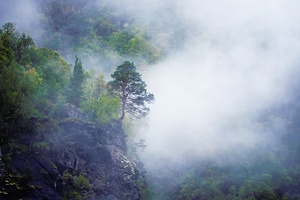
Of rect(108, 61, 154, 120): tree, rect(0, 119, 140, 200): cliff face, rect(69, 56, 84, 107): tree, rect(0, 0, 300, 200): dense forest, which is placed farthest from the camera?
rect(69, 56, 84, 107): tree

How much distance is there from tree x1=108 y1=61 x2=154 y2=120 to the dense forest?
191 mm

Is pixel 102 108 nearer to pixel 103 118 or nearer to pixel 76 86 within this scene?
pixel 103 118

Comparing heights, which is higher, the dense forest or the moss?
the dense forest

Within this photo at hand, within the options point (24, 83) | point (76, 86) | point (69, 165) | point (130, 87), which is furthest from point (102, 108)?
point (24, 83)

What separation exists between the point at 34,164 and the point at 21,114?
23.9ft

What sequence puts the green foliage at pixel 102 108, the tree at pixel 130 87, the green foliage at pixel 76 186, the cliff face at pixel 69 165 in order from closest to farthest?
the cliff face at pixel 69 165
the green foliage at pixel 76 186
the green foliage at pixel 102 108
the tree at pixel 130 87

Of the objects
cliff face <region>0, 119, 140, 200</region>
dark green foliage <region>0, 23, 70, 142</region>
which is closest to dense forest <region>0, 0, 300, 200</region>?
dark green foliage <region>0, 23, 70, 142</region>

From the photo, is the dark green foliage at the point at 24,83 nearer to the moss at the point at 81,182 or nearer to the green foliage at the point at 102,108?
the green foliage at the point at 102,108

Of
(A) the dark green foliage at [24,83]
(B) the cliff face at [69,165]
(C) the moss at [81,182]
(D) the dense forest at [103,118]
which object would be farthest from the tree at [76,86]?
(C) the moss at [81,182]

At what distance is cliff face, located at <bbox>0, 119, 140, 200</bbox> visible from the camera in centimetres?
4656

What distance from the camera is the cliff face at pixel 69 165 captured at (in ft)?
153

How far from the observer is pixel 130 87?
2869 inches

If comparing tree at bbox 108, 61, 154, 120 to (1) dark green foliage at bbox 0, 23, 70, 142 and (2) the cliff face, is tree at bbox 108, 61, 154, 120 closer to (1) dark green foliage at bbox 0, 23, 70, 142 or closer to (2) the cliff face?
(2) the cliff face

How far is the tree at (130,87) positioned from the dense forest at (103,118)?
0.19 metres
